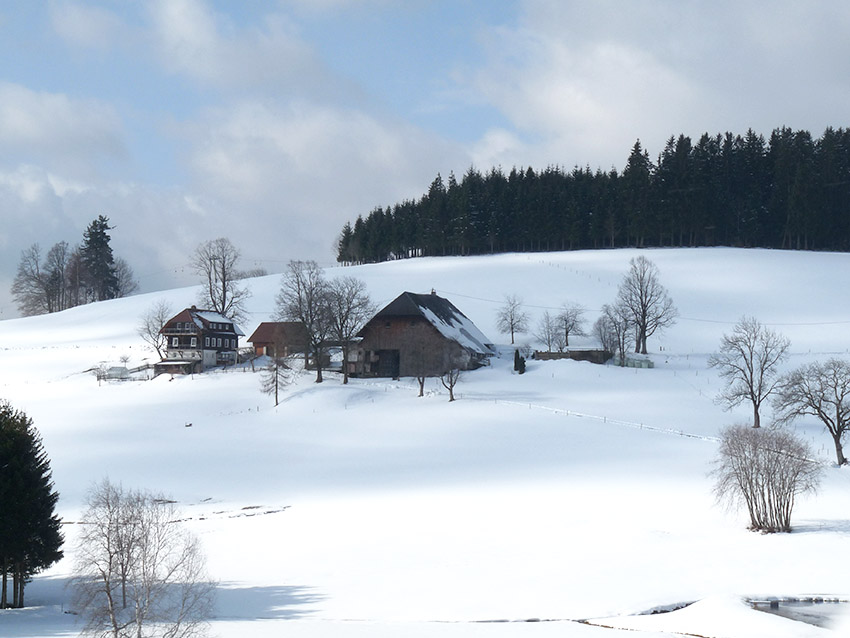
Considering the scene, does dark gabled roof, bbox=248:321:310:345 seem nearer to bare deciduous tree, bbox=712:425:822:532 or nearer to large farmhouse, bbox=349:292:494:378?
large farmhouse, bbox=349:292:494:378

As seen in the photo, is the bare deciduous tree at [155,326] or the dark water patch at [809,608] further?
the bare deciduous tree at [155,326]

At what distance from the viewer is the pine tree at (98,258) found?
128 metres

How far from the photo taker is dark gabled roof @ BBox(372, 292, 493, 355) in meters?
70.9

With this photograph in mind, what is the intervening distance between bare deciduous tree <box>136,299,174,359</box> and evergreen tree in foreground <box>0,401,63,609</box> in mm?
50060

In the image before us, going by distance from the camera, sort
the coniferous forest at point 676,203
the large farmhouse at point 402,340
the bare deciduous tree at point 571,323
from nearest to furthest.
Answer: the large farmhouse at point 402,340 → the bare deciduous tree at point 571,323 → the coniferous forest at point 676,203

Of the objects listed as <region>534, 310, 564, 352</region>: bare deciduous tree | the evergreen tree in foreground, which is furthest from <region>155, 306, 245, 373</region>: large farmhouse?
the evergreen tree in foreground

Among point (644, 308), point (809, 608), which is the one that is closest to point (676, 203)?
point (644, 308)

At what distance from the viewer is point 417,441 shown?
50.2m

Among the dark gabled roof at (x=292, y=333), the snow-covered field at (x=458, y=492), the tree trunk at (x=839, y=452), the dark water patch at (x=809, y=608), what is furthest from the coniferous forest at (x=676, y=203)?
the dark water patch at (x=809, y=608)

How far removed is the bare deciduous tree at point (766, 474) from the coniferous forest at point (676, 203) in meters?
85.2

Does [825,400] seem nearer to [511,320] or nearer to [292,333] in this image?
[292,333]

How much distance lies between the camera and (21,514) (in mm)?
25469

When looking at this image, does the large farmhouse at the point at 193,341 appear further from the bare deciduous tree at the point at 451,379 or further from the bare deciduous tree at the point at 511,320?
the bare deciduous tree at the point at 511,320

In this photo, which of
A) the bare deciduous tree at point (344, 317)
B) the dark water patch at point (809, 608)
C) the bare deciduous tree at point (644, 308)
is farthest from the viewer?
the bare deciduous tree at point (644, 308)
